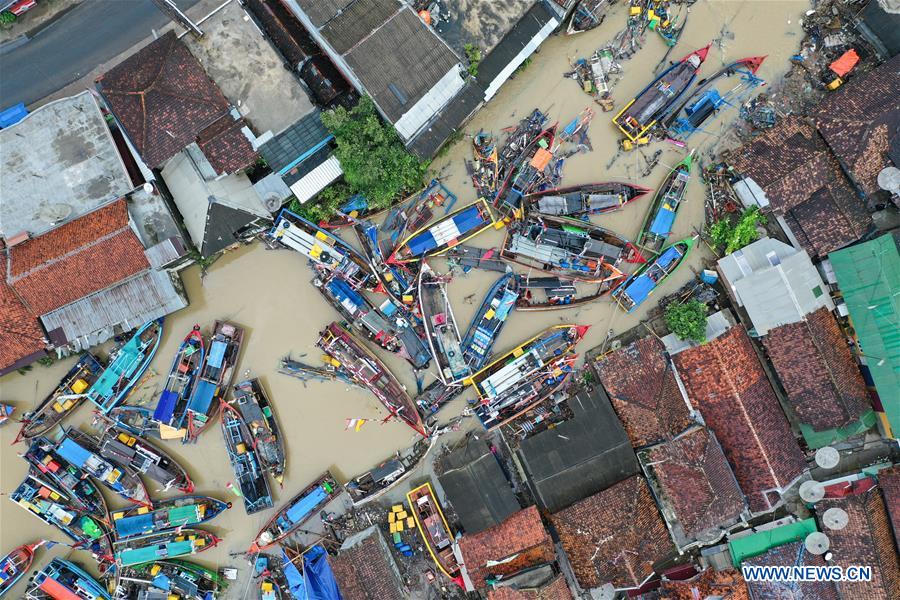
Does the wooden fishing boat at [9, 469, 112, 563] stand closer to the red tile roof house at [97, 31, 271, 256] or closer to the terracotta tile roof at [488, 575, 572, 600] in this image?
the red tile roof house at [97, 31, 271, 256]

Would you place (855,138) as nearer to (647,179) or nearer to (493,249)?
(647,179)

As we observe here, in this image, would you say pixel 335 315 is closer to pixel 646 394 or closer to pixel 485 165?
pixel 485 165

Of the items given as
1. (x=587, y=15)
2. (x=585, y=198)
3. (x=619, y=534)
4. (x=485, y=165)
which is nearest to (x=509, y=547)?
(x=619, y=534)

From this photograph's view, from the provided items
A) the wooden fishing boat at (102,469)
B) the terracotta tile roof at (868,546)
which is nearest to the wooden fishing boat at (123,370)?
the wooden fishing boat at (102,469)

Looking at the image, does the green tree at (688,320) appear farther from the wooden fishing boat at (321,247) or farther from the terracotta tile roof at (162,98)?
the terracotta tile roof at (162,98)

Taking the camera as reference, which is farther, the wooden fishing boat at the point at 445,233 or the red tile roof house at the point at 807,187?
the wooden fishing boat at the point at 445,233

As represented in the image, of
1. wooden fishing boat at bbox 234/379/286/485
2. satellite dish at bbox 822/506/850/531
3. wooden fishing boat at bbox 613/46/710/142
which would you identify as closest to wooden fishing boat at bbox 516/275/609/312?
wooden fishing boat at bbox 613/46/710/142
